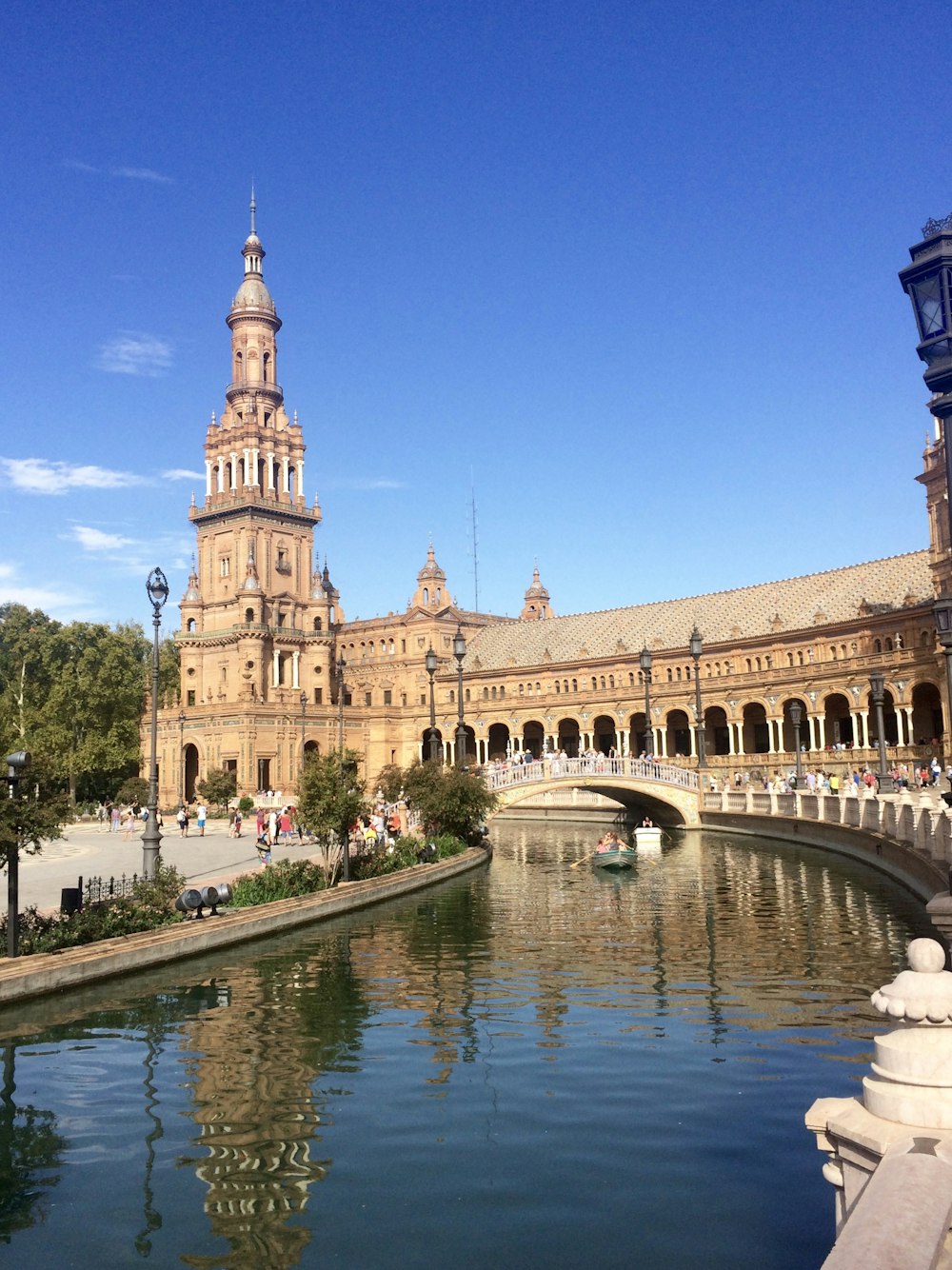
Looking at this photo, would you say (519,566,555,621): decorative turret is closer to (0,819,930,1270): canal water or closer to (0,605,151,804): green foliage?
(0,605,151,804): green foliage

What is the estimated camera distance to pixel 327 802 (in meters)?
27.2

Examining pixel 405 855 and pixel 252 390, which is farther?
pixel 252 390

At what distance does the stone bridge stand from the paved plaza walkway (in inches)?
→ 508

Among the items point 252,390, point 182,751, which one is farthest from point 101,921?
point 252,390

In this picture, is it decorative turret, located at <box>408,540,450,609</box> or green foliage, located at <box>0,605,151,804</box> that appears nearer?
green foliage, located at <box>0,605,151,804</box>

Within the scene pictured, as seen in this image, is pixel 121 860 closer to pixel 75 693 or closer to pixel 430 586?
pixel 75 693

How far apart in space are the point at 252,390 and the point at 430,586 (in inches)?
913

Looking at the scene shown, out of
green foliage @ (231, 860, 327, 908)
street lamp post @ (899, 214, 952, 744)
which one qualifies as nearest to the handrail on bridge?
street lamp post @ (899, 214, 952, 744)

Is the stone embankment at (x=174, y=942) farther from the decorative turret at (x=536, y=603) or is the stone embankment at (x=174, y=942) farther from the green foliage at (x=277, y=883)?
the decorative turret at (x=536, y=603)

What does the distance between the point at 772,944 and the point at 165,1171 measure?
44.7 ft

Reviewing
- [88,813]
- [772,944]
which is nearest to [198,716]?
[88,813]

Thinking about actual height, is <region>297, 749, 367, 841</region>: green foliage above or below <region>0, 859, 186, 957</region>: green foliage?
above

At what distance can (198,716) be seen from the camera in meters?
85.0

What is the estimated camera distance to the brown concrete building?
71688 mm
